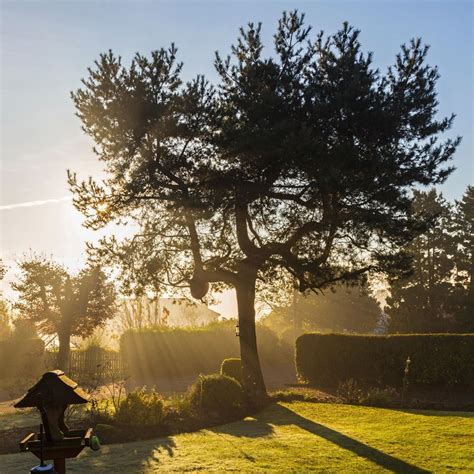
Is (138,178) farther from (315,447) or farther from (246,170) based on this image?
(315,447)

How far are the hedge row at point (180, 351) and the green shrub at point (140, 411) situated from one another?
18037mm

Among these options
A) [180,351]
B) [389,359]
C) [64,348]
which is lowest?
[389,359]

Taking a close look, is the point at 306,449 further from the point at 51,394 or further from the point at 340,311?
the point at 340,311

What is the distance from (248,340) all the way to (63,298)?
15.3 metres

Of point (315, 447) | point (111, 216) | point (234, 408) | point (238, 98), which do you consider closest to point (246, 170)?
point (238, 98)

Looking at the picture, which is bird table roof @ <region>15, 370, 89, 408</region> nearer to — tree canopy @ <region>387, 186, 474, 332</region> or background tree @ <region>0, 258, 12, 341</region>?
background tree @ <region>0, 258, 12, 341</region>

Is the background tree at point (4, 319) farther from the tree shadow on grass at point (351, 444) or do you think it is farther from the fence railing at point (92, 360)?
the tree shadow on grass at point (351, 444)

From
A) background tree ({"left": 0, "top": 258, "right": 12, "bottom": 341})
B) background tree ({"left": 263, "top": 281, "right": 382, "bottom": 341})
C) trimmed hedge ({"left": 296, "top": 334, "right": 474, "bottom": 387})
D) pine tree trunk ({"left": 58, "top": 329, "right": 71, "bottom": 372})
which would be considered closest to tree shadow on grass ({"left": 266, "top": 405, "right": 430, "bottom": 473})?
trimmed hedge ({"left": 296, "top": 334, "right": 474, "bottom": 387})

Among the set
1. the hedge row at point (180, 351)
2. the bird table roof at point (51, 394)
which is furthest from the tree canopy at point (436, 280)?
the bird table roof at point (51, 394)

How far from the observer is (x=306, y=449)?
32.7 feet

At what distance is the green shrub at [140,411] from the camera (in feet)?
43.0

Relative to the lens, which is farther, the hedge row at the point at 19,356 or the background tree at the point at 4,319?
the background tree at the point at 4,319

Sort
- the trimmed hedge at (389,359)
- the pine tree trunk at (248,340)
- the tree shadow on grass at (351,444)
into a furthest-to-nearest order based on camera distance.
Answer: the trimmed hedge at (389,359) < the pine tree trunk at (248,340) < the tree shadow on grass at (351,444)

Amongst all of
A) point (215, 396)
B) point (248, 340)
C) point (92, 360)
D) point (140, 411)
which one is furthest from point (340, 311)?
point (140, 411)
